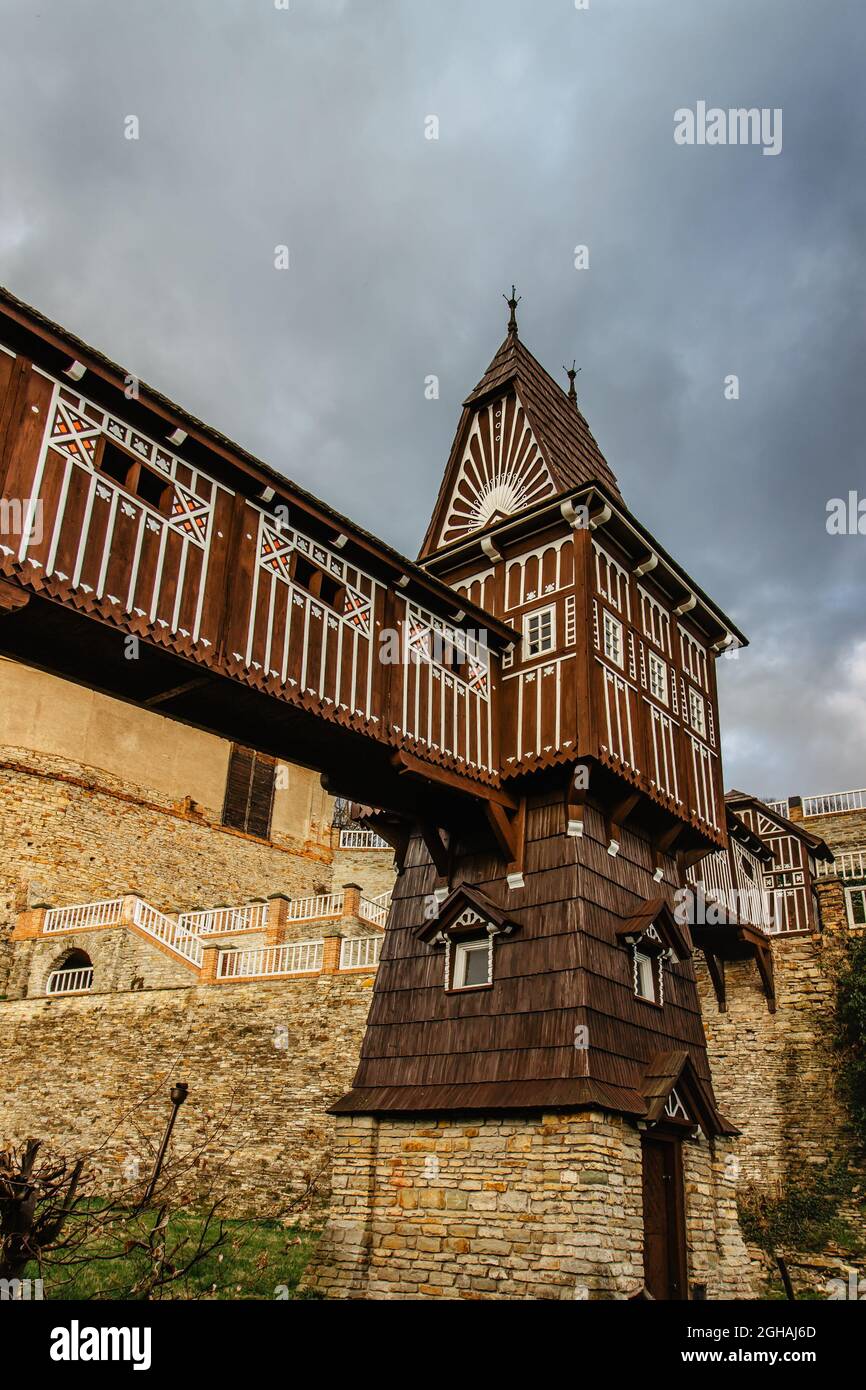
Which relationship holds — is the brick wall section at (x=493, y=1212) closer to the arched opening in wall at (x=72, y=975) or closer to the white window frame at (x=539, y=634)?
the white window frame at (x=539, y=634)

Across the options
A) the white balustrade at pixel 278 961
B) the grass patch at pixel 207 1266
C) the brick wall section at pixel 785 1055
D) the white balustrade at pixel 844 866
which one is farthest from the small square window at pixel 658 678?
the white balustrade at pixel 844 866

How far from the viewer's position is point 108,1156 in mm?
18516

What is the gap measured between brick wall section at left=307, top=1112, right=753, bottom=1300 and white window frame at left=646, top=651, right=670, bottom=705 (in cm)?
626

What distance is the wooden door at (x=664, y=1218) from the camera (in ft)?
38.9

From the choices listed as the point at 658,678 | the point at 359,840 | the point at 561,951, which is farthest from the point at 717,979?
the point at 359,840

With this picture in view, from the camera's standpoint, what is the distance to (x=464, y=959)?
42.8ft

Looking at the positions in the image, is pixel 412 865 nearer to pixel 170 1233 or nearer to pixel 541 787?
pixel 541 787

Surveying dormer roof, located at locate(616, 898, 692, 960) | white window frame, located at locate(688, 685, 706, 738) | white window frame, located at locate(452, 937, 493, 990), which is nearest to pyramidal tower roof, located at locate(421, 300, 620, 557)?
white window frame, located at locate(688, 685, 706, 738)

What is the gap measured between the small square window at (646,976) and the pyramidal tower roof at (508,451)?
7110 mm

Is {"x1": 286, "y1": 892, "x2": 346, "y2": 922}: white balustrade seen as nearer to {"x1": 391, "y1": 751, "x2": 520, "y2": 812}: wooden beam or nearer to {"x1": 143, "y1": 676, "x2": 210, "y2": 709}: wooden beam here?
{"x1": 391, "y1": 751, "x2": 520, "y2": 812}: wooden beam

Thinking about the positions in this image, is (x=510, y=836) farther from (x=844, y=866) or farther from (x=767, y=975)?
(x=844, y=866)

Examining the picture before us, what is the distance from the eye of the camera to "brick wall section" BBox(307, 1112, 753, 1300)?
10500 millimetres

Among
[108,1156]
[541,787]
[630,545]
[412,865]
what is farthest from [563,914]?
[108,1156]

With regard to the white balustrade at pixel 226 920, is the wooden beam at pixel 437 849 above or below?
below
